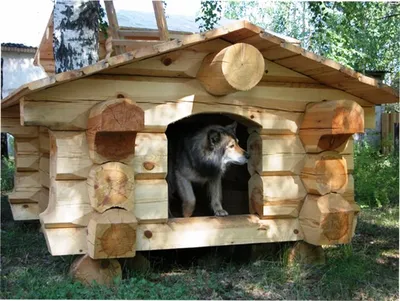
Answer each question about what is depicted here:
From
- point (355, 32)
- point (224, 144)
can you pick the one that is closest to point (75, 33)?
point (224, 144)

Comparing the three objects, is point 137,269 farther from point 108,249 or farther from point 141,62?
point 141,62

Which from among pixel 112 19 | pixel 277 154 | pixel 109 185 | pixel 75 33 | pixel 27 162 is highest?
pixel 112 19

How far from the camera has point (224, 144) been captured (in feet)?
17.9

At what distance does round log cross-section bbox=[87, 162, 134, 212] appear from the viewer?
4.27m

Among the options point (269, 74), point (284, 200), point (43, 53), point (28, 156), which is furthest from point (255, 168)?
point (43, 53)

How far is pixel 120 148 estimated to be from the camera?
4281mm

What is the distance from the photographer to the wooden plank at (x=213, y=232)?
4.61 metres

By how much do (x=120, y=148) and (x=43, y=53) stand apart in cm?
827

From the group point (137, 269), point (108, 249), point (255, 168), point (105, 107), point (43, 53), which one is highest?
point (43, 53)

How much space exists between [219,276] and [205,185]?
1.59 metres

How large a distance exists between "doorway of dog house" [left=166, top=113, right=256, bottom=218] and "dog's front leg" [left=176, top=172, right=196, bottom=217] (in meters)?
0.32

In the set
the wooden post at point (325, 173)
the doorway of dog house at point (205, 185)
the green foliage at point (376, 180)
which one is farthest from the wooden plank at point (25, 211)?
the green foliage at point (376, 180)

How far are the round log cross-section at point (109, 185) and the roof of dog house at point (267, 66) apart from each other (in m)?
0.81

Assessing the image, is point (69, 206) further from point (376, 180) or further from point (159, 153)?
point (376, 180)
